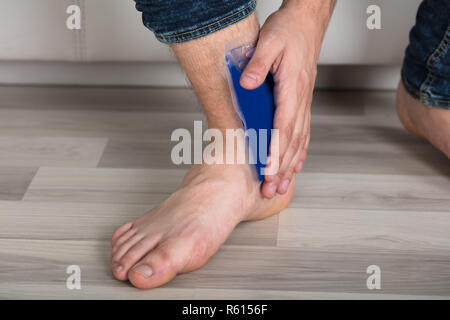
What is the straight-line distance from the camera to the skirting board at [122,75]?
56.8 inches

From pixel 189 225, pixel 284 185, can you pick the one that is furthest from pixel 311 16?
pixel 189 225

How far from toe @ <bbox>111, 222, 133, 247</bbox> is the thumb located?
0.27m

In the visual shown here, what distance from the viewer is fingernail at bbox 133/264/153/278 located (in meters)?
0.78

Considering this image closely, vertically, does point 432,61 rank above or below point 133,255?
above

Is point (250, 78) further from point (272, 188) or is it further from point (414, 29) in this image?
point (414, 29)

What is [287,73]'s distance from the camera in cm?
82

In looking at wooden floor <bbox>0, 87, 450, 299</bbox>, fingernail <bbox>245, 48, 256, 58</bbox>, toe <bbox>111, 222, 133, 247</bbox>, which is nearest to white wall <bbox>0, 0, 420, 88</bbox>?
wooden floor <bbox>0, 87, 450, 299</bbox>

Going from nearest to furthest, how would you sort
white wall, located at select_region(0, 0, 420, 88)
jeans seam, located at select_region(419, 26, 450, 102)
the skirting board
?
jeans seam, located at select_region(419, 26, 450, 102) < white wall, located at select_region(0, 0, 420, 88) < the skirting board

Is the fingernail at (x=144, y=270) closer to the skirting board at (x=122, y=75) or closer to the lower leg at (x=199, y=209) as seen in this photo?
the lower leg at (x=199, y=209)

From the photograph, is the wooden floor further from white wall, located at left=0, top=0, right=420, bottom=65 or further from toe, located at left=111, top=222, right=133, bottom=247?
white wall, located at left=0, top=0, right=420, bottom=65

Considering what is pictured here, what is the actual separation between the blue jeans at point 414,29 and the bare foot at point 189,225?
0.22 meters

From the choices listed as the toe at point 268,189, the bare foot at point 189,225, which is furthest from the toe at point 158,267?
the toe at point 268,189

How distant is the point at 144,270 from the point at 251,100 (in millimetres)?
271

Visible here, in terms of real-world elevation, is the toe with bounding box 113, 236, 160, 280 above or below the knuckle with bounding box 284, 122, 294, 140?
below
